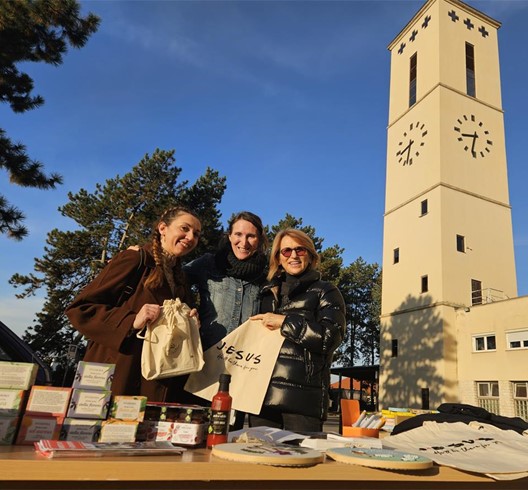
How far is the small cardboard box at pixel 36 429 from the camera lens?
4.51 ft

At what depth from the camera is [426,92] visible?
2683cm

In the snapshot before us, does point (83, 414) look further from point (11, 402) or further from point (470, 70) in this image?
point (470, 70)

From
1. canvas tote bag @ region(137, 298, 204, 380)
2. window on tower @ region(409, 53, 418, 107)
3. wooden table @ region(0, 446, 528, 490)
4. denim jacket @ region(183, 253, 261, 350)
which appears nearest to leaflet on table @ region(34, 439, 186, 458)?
wooden table @ region(0, 446, 528, 490)

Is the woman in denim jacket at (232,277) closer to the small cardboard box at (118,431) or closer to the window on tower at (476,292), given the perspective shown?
the small cardboard box at (118,431)

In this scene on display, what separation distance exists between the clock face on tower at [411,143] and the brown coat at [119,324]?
1045 inches

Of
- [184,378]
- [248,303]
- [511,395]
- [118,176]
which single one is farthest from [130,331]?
[118,176]

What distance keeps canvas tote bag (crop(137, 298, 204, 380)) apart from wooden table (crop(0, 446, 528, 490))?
0.69m

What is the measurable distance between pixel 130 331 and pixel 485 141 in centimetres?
2913

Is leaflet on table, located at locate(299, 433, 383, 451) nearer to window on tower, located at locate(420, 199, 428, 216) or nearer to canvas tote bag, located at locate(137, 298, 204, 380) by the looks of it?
canvas tote bag, located at locate(137, 298, 204, 380)

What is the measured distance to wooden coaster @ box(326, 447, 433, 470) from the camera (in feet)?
4.29

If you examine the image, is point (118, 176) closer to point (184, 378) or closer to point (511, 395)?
point (511, 395)

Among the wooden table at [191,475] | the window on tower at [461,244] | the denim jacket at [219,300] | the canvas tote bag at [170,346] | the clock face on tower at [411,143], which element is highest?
the clock face on tower at [411,143]

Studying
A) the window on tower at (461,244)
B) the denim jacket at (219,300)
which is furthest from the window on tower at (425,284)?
the denim jacket at (219,300)

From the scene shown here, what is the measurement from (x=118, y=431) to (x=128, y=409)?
0.28 ft
